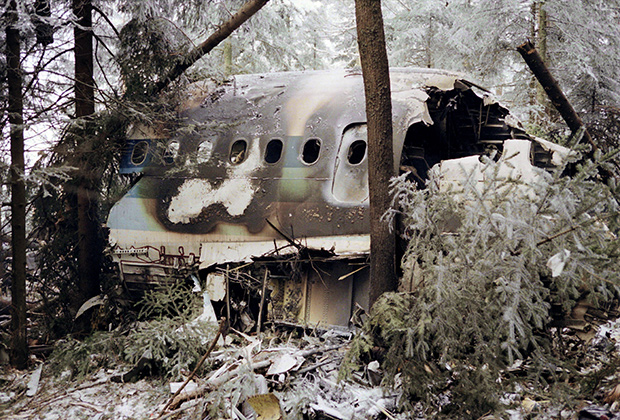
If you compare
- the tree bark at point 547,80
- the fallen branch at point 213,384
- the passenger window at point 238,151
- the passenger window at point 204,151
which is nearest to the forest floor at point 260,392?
the fallen branch at point 213,384

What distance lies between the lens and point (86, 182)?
9.13m

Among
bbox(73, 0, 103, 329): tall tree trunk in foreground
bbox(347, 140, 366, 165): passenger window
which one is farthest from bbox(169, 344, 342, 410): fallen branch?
bbox(73, 0, 103, 329): tall tree trunk in foreground

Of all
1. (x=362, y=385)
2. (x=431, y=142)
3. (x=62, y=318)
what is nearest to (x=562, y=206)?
(x=362, y=385)

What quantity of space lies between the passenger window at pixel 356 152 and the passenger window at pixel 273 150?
4.14 feet

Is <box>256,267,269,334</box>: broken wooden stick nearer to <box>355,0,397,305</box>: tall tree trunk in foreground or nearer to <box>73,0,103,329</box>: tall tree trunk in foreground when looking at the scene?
<box>355,0,397,305</box>: tall tree trunk in foreground

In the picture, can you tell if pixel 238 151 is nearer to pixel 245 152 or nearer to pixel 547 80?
pixel 245 152

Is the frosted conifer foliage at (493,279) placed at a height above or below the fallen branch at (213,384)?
above

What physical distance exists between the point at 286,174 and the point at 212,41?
9.13 feet

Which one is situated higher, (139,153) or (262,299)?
(139,153)

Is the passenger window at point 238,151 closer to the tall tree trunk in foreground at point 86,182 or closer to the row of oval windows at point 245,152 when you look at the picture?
the row of oval windows at point 245,152

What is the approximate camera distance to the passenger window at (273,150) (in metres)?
8.30

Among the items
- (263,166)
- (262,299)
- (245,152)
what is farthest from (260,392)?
(245,152)

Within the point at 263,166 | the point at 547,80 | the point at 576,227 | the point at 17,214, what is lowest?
the point at 17,214

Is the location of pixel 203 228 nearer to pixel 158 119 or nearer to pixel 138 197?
pixel 138 197
